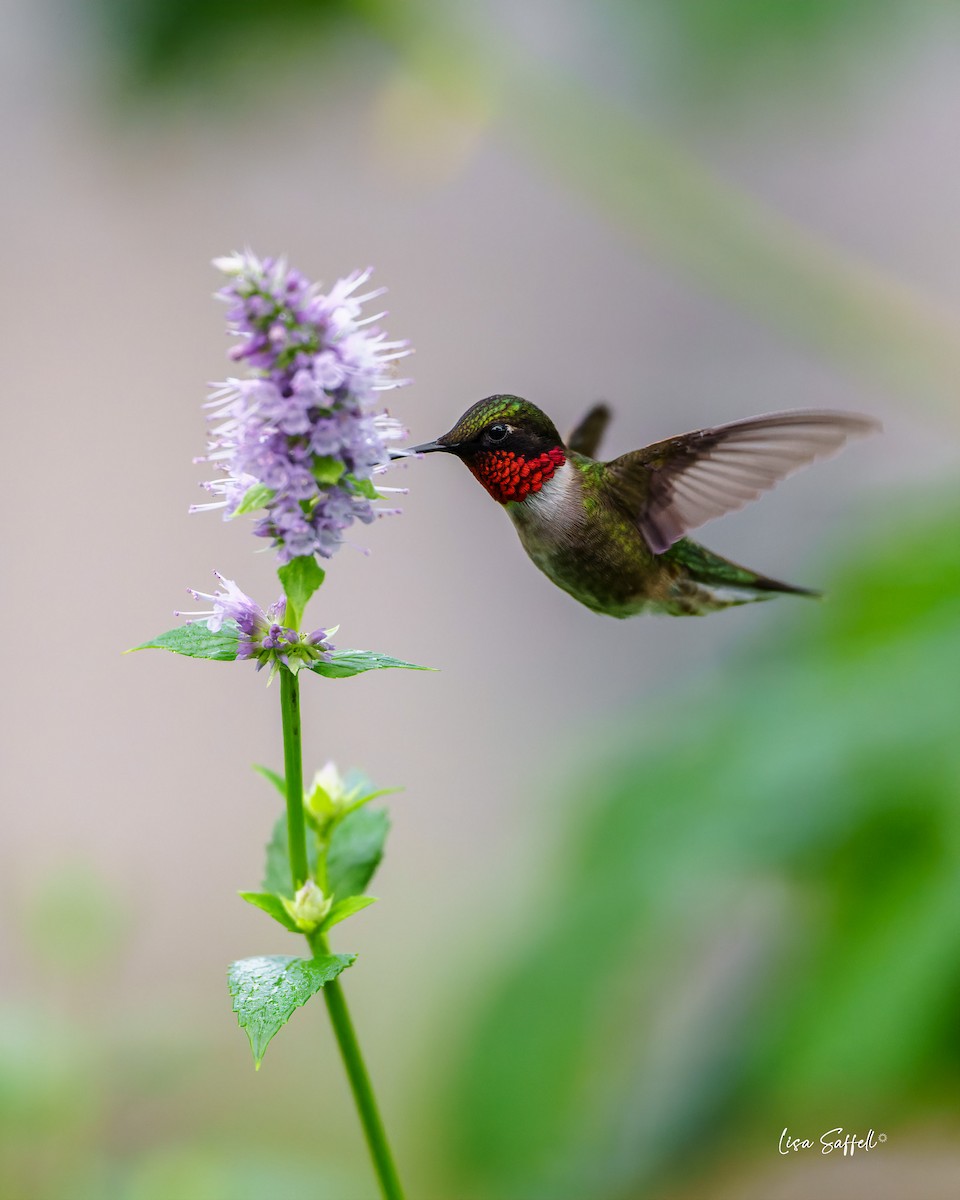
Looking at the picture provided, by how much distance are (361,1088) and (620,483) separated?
0.86m

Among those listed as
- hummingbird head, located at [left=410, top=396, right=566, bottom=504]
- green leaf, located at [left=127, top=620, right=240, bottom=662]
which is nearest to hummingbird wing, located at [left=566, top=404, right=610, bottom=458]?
hummingbird head, located at [left=410, top=396, right=566, bottom=504]

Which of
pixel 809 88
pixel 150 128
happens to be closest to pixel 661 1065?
pixel 809 88

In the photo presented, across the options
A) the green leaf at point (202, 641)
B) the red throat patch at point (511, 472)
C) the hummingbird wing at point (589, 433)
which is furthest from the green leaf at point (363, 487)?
the hummingbird wing at point (589, 433)

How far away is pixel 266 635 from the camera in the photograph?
4.63ft

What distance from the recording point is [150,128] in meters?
4.74

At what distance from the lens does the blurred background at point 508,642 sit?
9.38 ft

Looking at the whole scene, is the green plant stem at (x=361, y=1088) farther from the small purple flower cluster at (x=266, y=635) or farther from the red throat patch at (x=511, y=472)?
A: the red throat patch at (x=511, y=472)

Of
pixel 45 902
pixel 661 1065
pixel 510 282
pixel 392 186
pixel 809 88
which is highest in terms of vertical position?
pixel 392 186

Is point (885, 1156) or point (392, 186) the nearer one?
point (885, 1156)

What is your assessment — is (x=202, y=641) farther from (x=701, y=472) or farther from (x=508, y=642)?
(x=508, y=642)

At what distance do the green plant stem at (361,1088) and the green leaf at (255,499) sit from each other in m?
0.45

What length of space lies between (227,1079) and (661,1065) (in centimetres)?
231

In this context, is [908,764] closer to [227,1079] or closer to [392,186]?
[227,1079]
